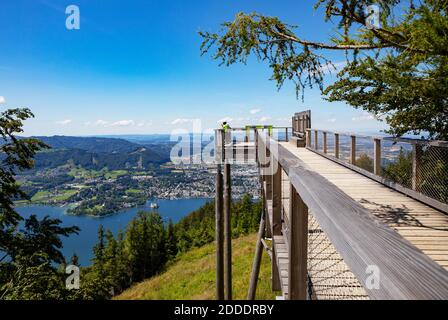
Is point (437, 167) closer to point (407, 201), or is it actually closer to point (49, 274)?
point (407, 201)

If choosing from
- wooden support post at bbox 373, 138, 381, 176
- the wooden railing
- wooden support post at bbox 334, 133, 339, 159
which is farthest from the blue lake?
wooden support post at bbox 373, 138, 381, 176

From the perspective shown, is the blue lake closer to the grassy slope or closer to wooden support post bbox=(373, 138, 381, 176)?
the grassy slope

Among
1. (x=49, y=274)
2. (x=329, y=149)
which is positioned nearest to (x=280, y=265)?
(x=49, y=274)

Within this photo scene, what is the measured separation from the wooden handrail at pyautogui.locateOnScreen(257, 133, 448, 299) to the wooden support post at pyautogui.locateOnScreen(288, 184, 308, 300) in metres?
0.61

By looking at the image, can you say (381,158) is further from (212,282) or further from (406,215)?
(212,282)

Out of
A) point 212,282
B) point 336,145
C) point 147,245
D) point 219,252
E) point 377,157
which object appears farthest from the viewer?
point 147,245

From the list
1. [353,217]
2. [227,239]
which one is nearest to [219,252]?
[227,239]

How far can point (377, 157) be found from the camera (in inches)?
356

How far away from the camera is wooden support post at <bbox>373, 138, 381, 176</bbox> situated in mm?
8547

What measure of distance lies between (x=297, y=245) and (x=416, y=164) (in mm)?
6166

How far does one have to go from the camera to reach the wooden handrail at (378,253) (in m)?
0.78

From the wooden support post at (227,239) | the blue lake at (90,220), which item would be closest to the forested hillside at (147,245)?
the wooden support post at (227,239)
